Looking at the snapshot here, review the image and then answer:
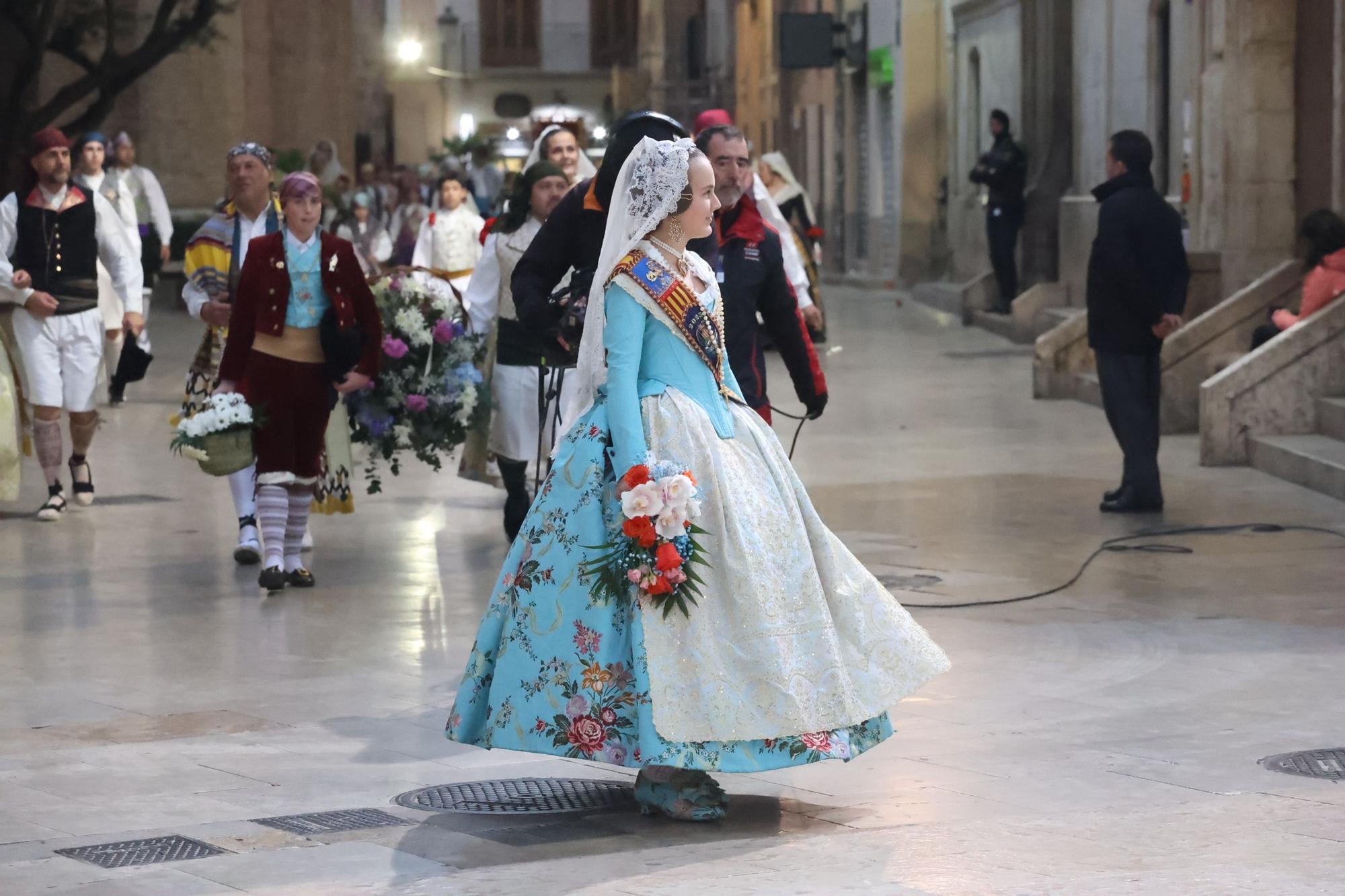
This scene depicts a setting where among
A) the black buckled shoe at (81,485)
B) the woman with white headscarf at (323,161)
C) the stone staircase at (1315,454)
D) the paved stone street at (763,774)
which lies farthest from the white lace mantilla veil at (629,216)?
the woman with white headscarf at (323,161)

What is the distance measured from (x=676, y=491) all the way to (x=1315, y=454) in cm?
787

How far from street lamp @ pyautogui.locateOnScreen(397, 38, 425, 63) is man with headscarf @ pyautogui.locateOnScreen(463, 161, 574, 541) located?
65.5 metres

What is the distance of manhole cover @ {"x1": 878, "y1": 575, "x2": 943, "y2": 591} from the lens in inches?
384

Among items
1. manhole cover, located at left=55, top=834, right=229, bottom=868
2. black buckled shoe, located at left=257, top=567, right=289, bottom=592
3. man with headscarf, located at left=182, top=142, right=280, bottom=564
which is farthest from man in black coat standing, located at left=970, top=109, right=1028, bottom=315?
manhole cover, located at left=55, top=834, right=229, bottom=868

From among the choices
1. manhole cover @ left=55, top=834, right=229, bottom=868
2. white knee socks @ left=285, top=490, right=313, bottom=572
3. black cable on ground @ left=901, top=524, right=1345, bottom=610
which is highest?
white knee socks @ left=285, top=490, right=313, bottom=572

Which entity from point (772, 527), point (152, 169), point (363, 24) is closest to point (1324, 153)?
point (772, 527)

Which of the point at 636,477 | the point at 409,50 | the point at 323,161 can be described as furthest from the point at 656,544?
the point at 409,50

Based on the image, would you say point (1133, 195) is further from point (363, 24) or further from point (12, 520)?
point (363, 24)

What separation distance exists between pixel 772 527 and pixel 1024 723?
1599mm

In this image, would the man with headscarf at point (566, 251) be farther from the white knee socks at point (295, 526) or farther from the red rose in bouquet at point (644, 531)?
the red rose in bouquet at point (644, 531)

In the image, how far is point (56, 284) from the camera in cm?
1209

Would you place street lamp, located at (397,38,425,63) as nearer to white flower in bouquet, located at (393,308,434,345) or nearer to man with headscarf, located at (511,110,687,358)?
white flower in bouquet, located at (393,308,434,345)

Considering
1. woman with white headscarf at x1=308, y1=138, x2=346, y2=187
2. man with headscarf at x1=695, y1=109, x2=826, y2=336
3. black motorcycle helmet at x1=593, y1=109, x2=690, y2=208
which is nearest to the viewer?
black motorcycle helmet at x1=593, y1=109, x2=690, y2=208

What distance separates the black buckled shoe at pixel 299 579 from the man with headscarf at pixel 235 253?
19.4 inches
